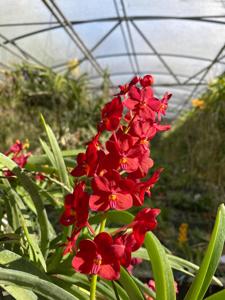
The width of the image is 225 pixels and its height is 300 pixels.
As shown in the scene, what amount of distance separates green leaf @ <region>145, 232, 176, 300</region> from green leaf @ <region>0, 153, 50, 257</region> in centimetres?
31

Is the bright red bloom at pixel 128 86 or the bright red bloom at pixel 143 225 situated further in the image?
the bright red bloom at pixel 128 86

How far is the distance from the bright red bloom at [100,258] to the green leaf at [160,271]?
22 centimetres

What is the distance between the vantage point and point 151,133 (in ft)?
2.68

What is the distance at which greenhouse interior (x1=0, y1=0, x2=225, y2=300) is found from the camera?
2.44 feet

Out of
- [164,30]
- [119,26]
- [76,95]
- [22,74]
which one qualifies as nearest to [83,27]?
[119,26]

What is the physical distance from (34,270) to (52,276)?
0.15 m

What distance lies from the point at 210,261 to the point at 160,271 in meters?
0.10

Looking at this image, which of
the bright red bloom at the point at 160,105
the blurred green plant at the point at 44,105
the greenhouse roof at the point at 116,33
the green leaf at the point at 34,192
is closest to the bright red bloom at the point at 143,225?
the bright red bloom at the point at 160,105

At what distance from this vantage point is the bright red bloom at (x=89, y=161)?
29.6 inches

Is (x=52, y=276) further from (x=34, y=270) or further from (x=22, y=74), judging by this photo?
(x=22, y=74)

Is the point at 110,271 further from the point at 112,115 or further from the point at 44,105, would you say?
the point at 44,105

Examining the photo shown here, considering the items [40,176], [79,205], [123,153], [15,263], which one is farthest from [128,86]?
[40,176]

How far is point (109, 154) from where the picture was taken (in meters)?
0.75

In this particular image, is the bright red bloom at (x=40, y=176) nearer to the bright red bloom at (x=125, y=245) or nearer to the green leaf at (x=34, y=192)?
the green leaf at (x=34, y=192)
